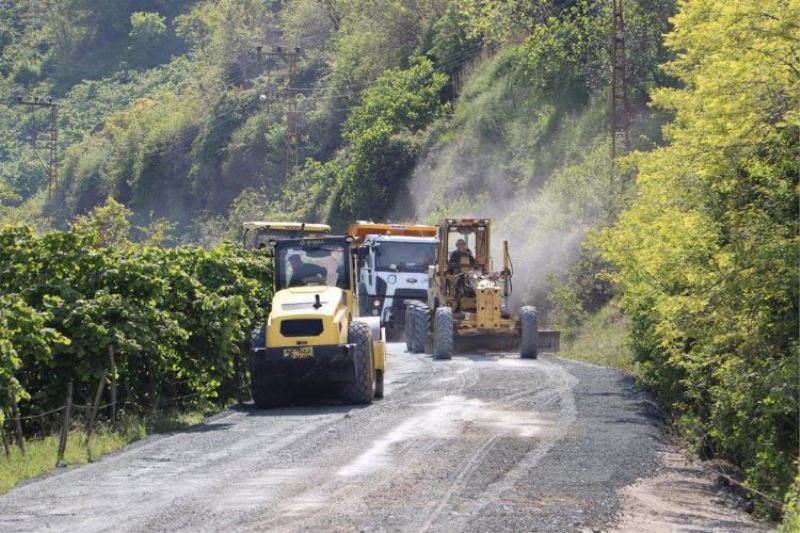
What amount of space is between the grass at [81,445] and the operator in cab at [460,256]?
561 inches

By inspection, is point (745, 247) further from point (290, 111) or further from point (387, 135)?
point (290, 111)

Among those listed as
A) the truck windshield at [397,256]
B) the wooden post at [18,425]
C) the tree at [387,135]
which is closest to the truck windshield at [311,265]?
the wooden post at [18,425]

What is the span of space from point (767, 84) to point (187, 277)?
11050mm

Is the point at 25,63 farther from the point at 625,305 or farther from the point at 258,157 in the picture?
the point at 625,305

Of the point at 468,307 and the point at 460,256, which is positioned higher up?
the point at 460,256

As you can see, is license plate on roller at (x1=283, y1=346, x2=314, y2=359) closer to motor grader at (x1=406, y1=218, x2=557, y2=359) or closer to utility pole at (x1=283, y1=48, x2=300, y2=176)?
motor grader at (x1=406, y1=218, x2=557, y2=359)

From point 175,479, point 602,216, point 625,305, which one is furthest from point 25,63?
point 175,479

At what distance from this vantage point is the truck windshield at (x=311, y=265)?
82.3ft

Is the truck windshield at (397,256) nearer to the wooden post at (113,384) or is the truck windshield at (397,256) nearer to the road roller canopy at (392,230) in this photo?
the road roller canopy at (392,230)

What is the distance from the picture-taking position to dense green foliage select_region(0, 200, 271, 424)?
20.5m

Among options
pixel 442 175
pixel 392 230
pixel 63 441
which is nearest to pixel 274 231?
pixel 392 230

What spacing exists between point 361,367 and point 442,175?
46214 mm

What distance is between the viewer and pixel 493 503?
47.1ft

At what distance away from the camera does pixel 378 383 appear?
25.0 metres
